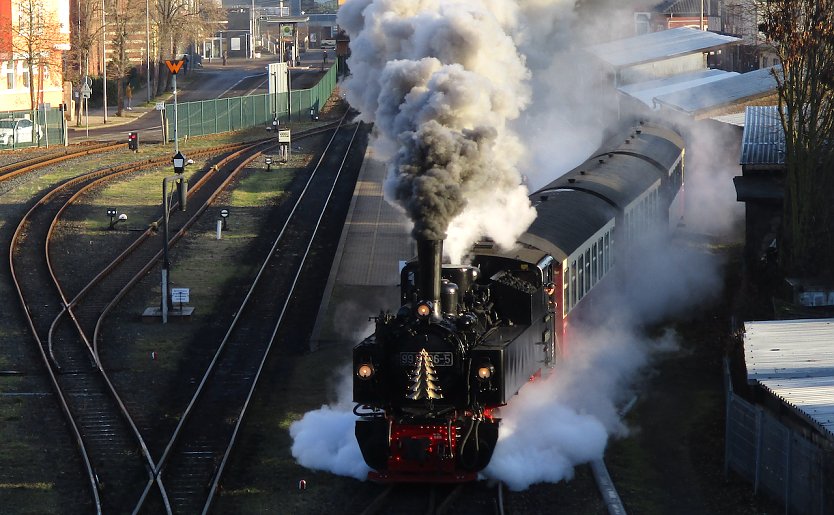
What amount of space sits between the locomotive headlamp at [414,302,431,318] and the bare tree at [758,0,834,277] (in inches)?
552

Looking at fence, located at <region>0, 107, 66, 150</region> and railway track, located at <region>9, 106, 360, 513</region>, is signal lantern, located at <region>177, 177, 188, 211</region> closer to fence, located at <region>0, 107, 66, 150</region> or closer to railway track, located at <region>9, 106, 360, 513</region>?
railway track, located at <region>9, 106, 360, 513</region>

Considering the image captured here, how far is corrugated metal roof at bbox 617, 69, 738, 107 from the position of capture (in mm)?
54013

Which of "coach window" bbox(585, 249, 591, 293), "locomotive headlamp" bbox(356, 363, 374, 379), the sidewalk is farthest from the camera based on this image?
the sidewalk

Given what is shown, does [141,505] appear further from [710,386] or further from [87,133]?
[87,133]

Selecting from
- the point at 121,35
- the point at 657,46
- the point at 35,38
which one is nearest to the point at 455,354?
the point at 35,38

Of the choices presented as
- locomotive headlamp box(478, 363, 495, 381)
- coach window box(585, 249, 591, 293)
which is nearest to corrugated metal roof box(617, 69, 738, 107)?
coach window box(585, 249, 591, 293)

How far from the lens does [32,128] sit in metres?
54.5

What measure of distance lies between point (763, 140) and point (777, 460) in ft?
59.1

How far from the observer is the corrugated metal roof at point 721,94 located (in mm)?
43219

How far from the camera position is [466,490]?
17250mm

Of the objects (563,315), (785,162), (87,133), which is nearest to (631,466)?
(563,315)

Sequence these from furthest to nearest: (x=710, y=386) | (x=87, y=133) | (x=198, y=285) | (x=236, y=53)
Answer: (x=236, y=53), (x=87, y=133), (x=198, y=285), (x=710, y=386)

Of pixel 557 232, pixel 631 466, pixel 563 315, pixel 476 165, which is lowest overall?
pixel 631 466

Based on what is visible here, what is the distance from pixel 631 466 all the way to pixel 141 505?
24.4ft
